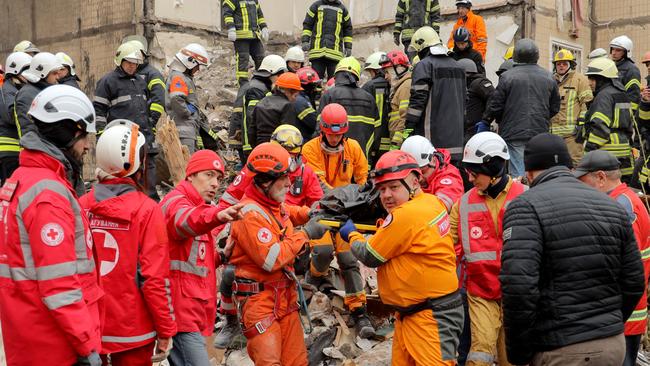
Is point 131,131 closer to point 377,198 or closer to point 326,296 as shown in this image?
point 377,198

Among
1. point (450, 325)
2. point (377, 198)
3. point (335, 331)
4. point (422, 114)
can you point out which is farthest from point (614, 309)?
point (422, 114)

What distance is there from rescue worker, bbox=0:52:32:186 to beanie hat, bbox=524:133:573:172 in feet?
22.7

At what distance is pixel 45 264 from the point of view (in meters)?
3.90

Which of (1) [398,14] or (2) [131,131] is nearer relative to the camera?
(2) [131,131]

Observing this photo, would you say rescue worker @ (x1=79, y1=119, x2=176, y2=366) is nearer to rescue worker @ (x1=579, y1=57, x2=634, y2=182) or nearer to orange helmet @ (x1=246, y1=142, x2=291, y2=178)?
orange helmet @ (x1=246, y1=142, x2=291, y2=178)

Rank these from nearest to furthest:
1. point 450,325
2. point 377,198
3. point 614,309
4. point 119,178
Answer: point 614,309 → point 119,178 → point 450,325 → point 377,198

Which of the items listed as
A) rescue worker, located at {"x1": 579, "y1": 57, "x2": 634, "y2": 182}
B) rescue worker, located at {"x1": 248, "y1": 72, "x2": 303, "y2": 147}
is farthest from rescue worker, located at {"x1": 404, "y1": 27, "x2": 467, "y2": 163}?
rescue worker, located at {"x1": 579, "y1": 57, "x2": 634, "y2": 182}

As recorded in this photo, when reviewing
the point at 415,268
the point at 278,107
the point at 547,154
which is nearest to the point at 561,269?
the point at 547,154

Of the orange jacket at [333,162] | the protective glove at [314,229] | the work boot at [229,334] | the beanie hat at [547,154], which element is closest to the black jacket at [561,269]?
the beanie hat at [547,154]

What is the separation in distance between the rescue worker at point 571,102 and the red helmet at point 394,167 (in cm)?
649

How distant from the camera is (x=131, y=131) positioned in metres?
4.82

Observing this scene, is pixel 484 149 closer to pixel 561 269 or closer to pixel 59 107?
pixel 561 269

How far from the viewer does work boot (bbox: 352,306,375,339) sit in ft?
24.5

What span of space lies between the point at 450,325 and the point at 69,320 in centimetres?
261
